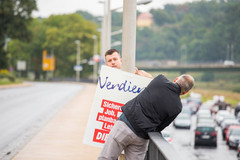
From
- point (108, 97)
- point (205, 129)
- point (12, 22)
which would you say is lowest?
point (205, 129)

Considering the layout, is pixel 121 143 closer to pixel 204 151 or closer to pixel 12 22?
pixel 204 151

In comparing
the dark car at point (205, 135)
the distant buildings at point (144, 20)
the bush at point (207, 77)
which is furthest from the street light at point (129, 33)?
the distant buildings at point (144, 20)

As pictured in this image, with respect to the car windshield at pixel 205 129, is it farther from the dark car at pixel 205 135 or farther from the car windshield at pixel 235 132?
the car windshield at pixel 235 132

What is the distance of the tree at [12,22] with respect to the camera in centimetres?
5782

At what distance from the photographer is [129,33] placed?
7297mm

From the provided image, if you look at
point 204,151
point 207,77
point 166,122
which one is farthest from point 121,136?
point 207,77

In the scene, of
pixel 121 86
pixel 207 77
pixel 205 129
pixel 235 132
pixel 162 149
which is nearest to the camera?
pixel 162 149

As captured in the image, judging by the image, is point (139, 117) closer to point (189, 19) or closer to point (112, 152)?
point (112, 152)

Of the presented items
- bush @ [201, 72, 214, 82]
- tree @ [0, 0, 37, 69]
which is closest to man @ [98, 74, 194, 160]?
tree @ [0, 0, 37, 69]

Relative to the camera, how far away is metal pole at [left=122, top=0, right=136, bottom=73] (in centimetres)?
720

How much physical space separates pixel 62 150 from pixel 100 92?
4331 millimetres

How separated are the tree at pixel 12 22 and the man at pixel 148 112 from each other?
53788mm

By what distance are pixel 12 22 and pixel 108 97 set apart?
5402 centimetres

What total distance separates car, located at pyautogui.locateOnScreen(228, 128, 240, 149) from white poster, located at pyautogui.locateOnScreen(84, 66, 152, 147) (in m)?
27.1
